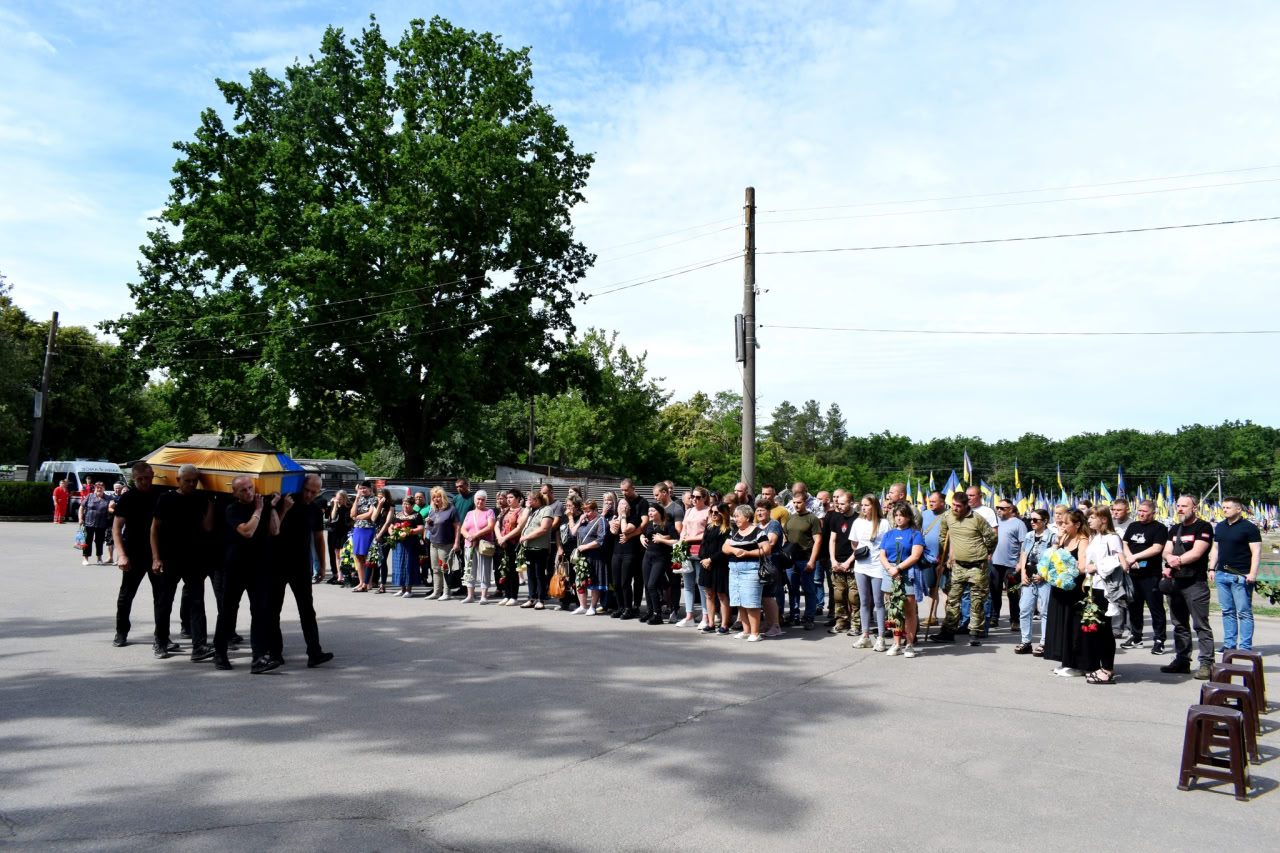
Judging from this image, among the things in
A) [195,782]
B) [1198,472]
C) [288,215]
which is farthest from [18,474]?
[1198,472]

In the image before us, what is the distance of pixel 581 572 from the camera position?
43.3ft

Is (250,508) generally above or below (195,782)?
above

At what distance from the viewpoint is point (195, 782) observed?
5328 mm

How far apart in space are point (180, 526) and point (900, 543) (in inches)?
303

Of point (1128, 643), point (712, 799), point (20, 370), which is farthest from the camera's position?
point (20, 370)

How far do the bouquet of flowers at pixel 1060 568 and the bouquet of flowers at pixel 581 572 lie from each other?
20.9 ft

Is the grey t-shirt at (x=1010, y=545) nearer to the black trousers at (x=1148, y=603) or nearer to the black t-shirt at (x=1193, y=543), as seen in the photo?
the black trousers at (x=1148, y=603)

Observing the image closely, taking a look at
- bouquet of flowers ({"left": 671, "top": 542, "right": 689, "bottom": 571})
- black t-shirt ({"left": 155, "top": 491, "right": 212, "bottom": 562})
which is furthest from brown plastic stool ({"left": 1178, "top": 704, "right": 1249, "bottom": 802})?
black t-shirt ({"left": 155, "top": 491, "right": 212, "bottom": 562})

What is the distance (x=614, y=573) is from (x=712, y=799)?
7623 mm

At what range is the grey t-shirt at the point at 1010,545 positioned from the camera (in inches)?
460

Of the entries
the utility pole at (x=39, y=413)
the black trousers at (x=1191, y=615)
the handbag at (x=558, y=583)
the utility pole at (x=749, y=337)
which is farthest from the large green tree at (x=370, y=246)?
the black trousers at (x=1191, y=615)

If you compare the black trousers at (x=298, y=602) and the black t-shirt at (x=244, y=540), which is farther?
the black trousers at (x=298, y=602)

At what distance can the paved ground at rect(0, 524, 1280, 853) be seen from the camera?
4719 millimetres

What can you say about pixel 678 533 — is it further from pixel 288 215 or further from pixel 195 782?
pixel 288 215
